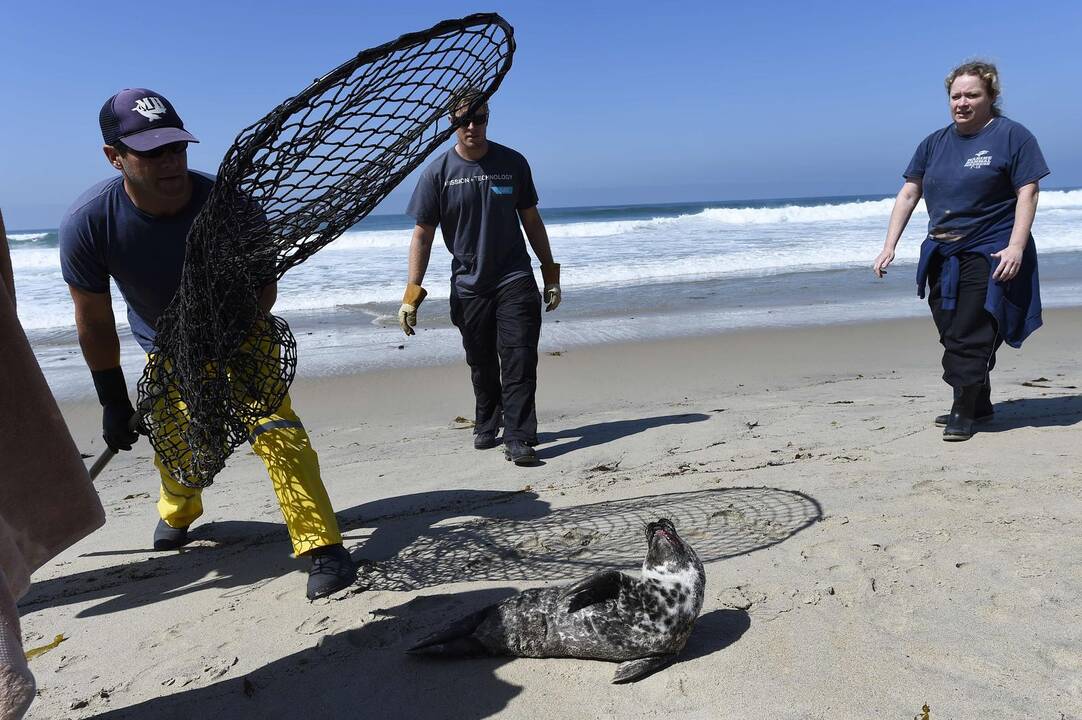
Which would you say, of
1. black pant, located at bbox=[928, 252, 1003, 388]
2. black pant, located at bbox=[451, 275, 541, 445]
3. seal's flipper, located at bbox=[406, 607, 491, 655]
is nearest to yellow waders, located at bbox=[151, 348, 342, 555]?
seal's flipper, located at bbox=[406, 607, 491, 655]

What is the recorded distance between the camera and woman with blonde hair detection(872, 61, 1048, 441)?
4680 millimetres

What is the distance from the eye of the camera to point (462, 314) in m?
5.63

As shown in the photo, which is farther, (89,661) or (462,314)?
(462,314)

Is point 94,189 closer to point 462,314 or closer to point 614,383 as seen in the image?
point 462,314

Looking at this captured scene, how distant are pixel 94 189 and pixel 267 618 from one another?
188cm

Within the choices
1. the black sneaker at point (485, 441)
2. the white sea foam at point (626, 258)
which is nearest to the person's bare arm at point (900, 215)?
the black sneaker at point (485, 441)

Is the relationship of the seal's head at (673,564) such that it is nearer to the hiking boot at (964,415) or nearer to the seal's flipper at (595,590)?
the seal's flipper at (595,590)

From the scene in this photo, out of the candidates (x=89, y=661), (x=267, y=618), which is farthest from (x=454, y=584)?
(x=89, y=661)

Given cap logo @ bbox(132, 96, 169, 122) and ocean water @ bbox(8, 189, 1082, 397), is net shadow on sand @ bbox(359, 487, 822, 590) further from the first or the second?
ocean water @ bbox(8, 189, 1082, 397)

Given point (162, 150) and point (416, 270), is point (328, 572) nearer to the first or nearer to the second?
point (162, 150)

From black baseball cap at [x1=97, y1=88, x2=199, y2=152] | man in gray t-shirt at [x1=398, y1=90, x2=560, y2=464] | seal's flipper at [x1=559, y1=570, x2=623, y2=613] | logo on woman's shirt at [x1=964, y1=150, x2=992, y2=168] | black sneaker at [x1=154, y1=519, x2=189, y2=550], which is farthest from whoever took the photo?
man in gray t-shirt at [x1=398, y1=90, x2=560, y2=464]

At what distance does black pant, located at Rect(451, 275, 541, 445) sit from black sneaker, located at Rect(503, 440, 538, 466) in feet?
0.11

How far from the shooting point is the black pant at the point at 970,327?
4.88m

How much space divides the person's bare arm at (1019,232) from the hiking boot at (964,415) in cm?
68
